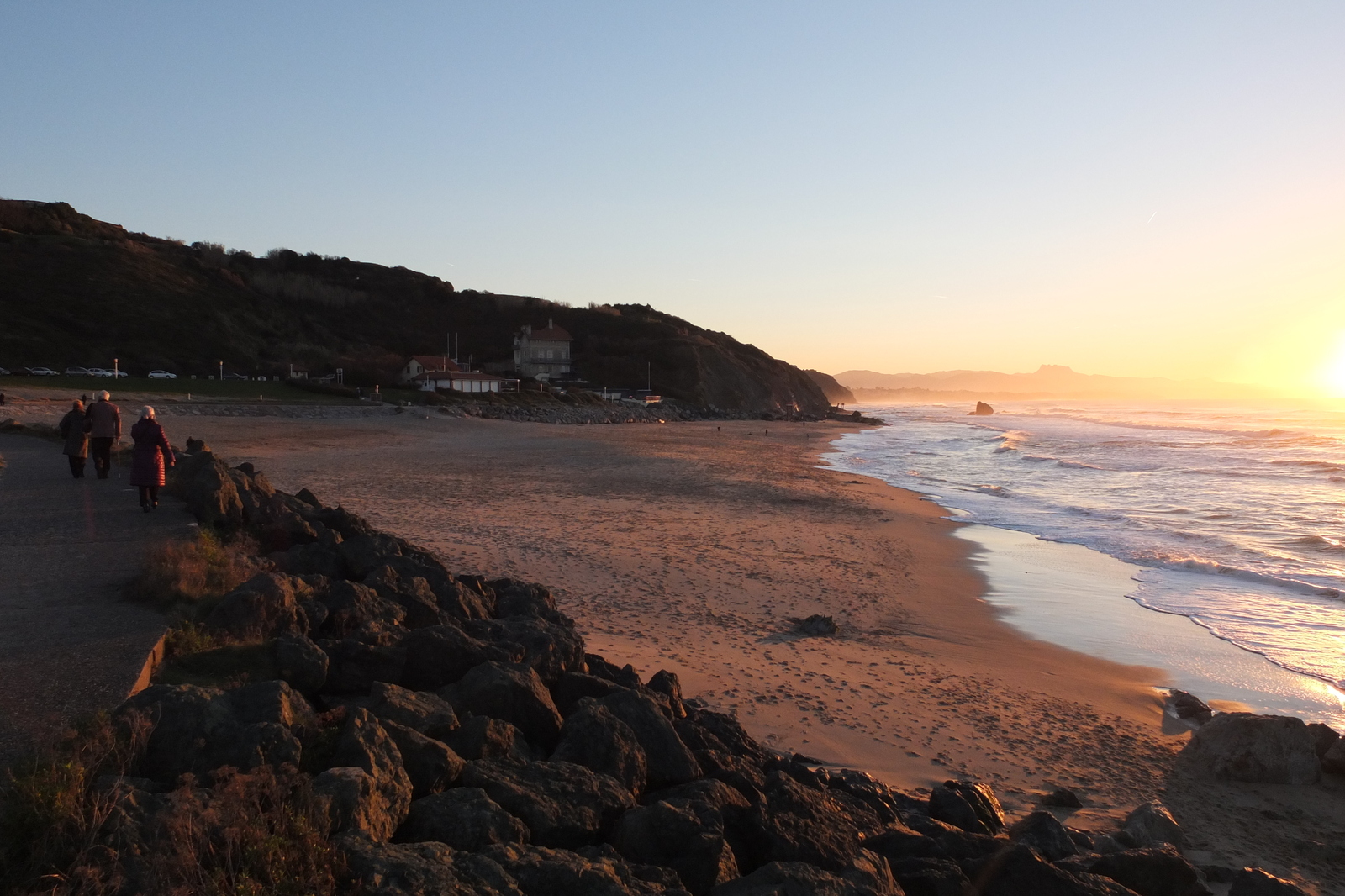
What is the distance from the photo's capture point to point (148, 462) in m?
9.77

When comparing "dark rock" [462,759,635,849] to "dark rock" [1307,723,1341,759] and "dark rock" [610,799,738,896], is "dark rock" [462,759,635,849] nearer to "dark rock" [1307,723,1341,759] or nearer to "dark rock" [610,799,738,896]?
"dark rock" [610,799,738,896]

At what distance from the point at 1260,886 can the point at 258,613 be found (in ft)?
19.8

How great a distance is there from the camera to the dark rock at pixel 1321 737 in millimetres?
6887

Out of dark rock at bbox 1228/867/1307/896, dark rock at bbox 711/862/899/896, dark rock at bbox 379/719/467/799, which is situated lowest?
dark rock at bbox 1228/867/1307/896

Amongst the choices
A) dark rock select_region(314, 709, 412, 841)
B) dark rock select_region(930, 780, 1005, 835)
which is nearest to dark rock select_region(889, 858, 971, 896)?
dark rock select_region(930, 780, 1005, 835)

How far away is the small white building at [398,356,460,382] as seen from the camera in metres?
73.4

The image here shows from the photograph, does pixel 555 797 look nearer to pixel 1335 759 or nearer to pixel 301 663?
pixel 301 663

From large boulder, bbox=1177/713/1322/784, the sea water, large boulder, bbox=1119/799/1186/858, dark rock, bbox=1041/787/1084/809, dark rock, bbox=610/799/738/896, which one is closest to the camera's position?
dark rock, bbox=610/799/738/896

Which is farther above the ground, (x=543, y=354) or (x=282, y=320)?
(x=282, y=320)

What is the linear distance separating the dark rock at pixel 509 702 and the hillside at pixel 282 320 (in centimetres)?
6563

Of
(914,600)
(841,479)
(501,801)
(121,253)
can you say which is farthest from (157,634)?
(121,253)

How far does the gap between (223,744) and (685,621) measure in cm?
642

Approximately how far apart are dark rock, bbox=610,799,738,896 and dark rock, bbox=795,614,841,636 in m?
5.78

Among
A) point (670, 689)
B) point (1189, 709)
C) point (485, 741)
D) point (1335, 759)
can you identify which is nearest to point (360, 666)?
point (485, 741)
